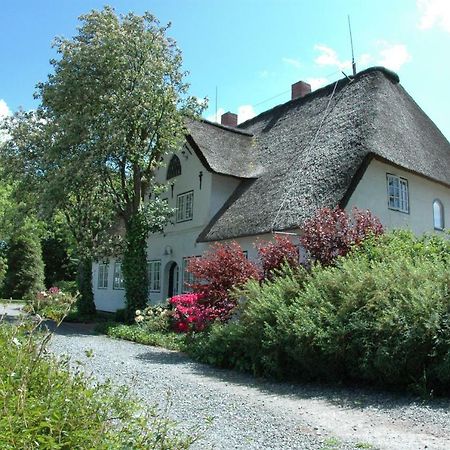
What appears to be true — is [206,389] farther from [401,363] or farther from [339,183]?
[339,183]

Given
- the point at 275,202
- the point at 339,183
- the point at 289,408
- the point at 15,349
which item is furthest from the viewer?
the point at 275,202

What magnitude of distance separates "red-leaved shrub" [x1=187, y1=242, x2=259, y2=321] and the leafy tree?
6430mm

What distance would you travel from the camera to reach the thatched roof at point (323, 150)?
15555mm

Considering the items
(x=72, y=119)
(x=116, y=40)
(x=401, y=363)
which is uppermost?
(x=116, y=40)

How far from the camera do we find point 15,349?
4230mm

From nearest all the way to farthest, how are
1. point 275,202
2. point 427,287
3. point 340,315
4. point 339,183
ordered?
point 427,287 → point 340,315 → point 339,183 → point 275,202

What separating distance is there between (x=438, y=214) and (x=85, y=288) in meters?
15.2

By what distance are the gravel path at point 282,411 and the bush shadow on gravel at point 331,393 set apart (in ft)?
0.04

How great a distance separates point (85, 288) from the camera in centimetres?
2244

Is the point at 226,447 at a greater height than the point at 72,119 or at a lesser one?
lesser

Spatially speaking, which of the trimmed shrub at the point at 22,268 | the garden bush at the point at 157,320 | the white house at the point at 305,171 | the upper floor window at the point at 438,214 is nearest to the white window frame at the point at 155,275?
the white house at the point at 305,171

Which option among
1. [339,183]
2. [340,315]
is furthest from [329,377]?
[339,183]

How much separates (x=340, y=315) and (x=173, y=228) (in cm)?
1396

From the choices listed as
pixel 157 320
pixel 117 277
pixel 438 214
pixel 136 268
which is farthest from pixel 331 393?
pixel 117 277
